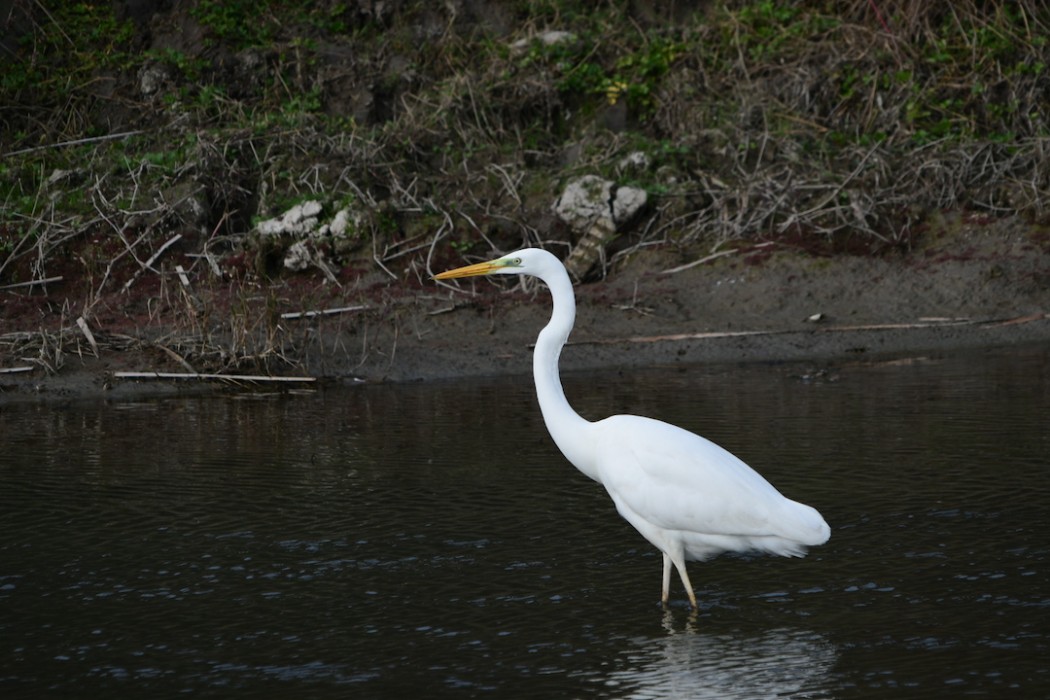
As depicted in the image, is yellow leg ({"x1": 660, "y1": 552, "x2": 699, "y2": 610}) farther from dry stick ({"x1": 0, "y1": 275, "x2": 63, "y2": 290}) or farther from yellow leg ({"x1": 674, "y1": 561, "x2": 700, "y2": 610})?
dry stick ({"x1": 0, "y1": 275, "x2": 63, "y2": 290})

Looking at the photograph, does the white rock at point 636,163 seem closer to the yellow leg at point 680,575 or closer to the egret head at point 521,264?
the egret head at point 521,264

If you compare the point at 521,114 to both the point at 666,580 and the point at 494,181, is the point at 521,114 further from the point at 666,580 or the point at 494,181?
the point at 666,580

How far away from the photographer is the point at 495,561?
5.31 m

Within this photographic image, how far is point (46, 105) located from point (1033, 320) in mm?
9421

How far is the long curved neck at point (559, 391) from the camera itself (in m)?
5.29

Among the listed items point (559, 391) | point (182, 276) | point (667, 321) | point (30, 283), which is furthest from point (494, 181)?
point (559, 391)

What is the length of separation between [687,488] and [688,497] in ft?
0.13

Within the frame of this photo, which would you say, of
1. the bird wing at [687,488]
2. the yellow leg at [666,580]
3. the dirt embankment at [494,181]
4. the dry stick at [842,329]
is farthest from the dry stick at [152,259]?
the yellow leg at [666,580]

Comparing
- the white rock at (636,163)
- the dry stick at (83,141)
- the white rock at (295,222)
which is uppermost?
the dry stick at (83,141)

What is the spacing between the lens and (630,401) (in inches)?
337

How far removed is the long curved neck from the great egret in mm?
25

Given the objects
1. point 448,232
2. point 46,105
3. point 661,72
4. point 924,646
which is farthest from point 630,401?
point 46,105

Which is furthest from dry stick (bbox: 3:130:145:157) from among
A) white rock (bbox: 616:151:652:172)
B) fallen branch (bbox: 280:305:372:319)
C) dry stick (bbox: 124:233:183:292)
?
white rock (bbox: 616:151:652:172)

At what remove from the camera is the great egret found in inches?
189
